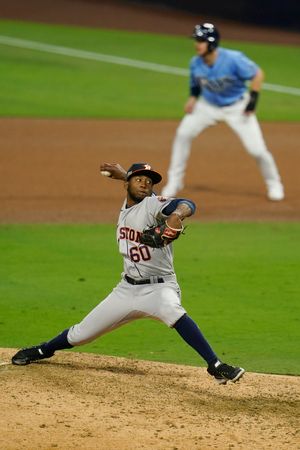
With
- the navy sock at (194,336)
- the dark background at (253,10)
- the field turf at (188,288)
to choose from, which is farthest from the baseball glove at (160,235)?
the dark background at (253,10)

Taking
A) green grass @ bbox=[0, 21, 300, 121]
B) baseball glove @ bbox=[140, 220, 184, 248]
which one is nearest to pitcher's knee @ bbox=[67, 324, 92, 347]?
baseball glove @ bbox=[140, 220, 184, 248]

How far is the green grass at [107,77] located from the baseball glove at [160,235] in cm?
1348

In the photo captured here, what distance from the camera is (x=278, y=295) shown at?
10430 mm

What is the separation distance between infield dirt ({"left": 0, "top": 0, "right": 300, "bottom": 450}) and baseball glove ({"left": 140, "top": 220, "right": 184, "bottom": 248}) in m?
1.07

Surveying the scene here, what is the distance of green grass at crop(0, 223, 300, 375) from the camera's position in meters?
8.93

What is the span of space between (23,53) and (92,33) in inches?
163

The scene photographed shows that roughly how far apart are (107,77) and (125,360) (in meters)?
16.5

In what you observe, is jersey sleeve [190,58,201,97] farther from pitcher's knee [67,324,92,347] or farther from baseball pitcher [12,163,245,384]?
pitcher's knee [67,324,92,347]

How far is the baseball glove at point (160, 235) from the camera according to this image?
6773mm

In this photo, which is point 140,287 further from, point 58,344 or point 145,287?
point 58,344

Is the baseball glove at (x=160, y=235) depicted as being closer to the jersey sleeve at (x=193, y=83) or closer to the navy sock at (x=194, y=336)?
the navy sock at (x=194, y=336)

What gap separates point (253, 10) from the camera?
31.2 m

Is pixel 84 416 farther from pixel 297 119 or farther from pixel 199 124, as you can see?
pixel 297 119

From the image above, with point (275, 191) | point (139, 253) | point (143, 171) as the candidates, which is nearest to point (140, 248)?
point (139, 253)
